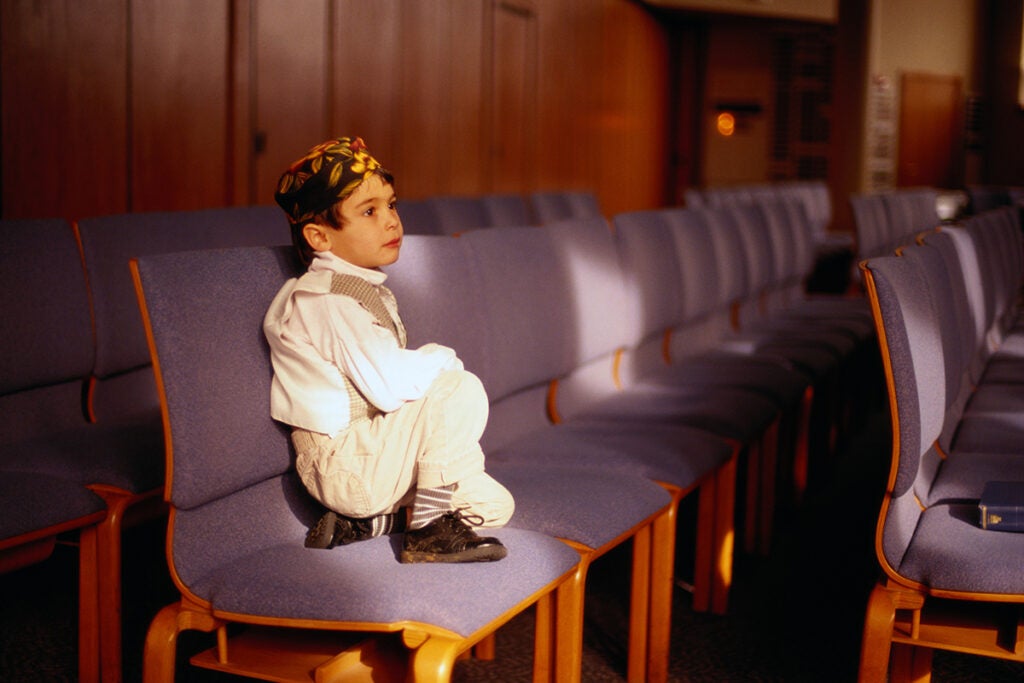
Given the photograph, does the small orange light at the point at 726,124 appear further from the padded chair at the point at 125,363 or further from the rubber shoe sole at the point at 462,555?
the rubber shoe sole at the point at 462,555

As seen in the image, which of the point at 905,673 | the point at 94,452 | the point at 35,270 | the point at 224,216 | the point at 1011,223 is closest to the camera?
the point at 905,673

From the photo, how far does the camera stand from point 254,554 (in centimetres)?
196

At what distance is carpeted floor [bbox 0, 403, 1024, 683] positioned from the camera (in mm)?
2635

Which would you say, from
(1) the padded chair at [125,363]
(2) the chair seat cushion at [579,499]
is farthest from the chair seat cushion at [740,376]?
(1) the padded chair at [125,363]

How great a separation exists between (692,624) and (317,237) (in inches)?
60.4

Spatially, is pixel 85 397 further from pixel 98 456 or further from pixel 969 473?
pixel 969 473

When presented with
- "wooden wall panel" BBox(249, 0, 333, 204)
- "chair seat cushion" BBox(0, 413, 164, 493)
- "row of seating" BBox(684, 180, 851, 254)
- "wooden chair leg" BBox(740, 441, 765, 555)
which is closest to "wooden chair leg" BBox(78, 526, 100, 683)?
"chair seat cushion" BBox(0, 413, 164, 493)

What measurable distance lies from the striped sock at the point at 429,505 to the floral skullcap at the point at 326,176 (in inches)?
20.9

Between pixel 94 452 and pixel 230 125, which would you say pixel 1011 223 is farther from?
pixel 94 452

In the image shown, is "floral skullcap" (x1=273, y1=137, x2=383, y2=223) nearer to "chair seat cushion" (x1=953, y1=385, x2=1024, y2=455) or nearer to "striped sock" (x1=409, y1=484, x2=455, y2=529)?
"striped sock" (x1=409, y1=484, x2=455, y2=529)

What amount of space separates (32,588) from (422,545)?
1657 millimetres

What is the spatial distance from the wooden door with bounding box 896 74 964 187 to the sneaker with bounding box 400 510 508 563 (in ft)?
48.4

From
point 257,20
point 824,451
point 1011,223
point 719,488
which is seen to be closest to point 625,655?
point 719,488

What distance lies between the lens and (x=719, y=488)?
303 centimetres
